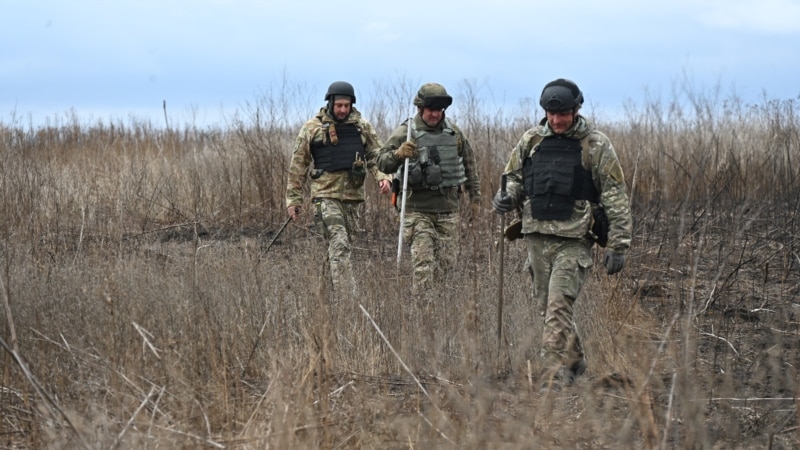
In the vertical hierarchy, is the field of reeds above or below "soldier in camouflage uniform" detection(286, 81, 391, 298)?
below

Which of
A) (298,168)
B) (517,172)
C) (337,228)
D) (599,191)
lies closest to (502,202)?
(517,172)

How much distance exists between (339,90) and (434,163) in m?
1.00

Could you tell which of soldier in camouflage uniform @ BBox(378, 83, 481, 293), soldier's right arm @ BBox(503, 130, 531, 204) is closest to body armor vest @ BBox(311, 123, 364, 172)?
soldier in camouflage uniform @ BBox(378, 83, 481, 293)

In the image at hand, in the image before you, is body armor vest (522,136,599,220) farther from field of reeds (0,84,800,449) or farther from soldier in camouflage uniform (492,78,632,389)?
field of reeds (0,84,800,449)

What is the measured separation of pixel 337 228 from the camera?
27.2 ft

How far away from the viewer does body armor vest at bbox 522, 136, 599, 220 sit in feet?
19.1

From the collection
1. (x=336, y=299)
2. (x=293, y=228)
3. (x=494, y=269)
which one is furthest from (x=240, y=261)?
(x=293, y=228)

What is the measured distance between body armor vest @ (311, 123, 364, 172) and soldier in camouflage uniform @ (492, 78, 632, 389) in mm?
2503

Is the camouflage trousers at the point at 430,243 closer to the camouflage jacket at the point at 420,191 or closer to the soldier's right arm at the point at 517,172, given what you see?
the camouflage jacket at the point at 420,191

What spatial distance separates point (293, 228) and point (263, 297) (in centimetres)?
608

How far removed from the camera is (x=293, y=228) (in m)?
12.9

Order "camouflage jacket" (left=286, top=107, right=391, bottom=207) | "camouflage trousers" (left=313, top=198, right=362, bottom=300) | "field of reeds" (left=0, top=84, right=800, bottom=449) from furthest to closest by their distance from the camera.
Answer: "camouflage jacket" (left=286, top=107, right=391, bottom=207)
"camouflage trousers" (left=313, top=198, right=362, bottom=300)
"field of reeds" (left=0, top=84, right=800, bottom=449)

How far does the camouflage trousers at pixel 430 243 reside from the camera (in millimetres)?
7910

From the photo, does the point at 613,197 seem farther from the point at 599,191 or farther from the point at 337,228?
the point at 337,228
